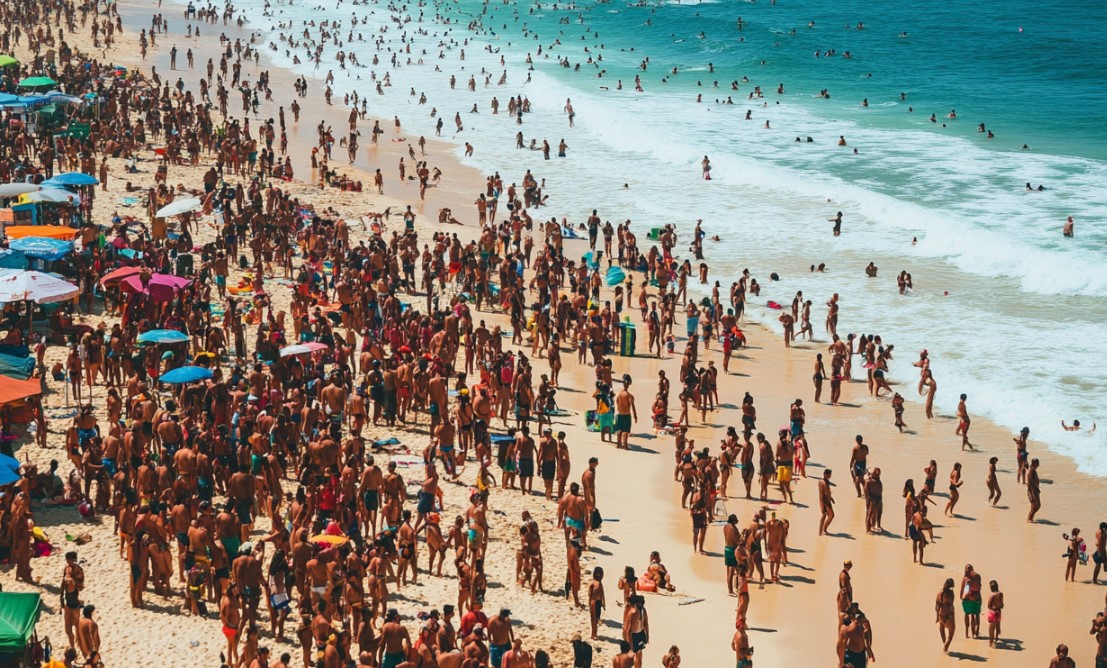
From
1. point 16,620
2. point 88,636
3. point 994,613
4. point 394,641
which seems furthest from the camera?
point 994,613

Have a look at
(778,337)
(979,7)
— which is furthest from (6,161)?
(979,7)

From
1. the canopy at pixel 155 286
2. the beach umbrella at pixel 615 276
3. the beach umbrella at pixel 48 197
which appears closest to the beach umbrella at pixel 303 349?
the canopy at pixel 155 286

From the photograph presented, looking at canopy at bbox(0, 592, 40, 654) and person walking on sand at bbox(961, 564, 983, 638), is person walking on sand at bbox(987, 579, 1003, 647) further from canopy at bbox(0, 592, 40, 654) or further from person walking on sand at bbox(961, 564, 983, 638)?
canopy at bbox(0, 592, 40, 654)

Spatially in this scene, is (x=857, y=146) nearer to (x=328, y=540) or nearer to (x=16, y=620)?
(x=328, y=540)

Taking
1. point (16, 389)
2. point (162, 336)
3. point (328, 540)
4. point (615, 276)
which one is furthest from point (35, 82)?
point (328, 540)

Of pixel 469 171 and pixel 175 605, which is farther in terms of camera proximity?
pixel 469 171

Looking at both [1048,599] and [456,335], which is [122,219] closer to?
[456,335]

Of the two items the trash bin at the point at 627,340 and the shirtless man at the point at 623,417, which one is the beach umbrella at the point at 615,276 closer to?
the trash bin at the point at 627,340
